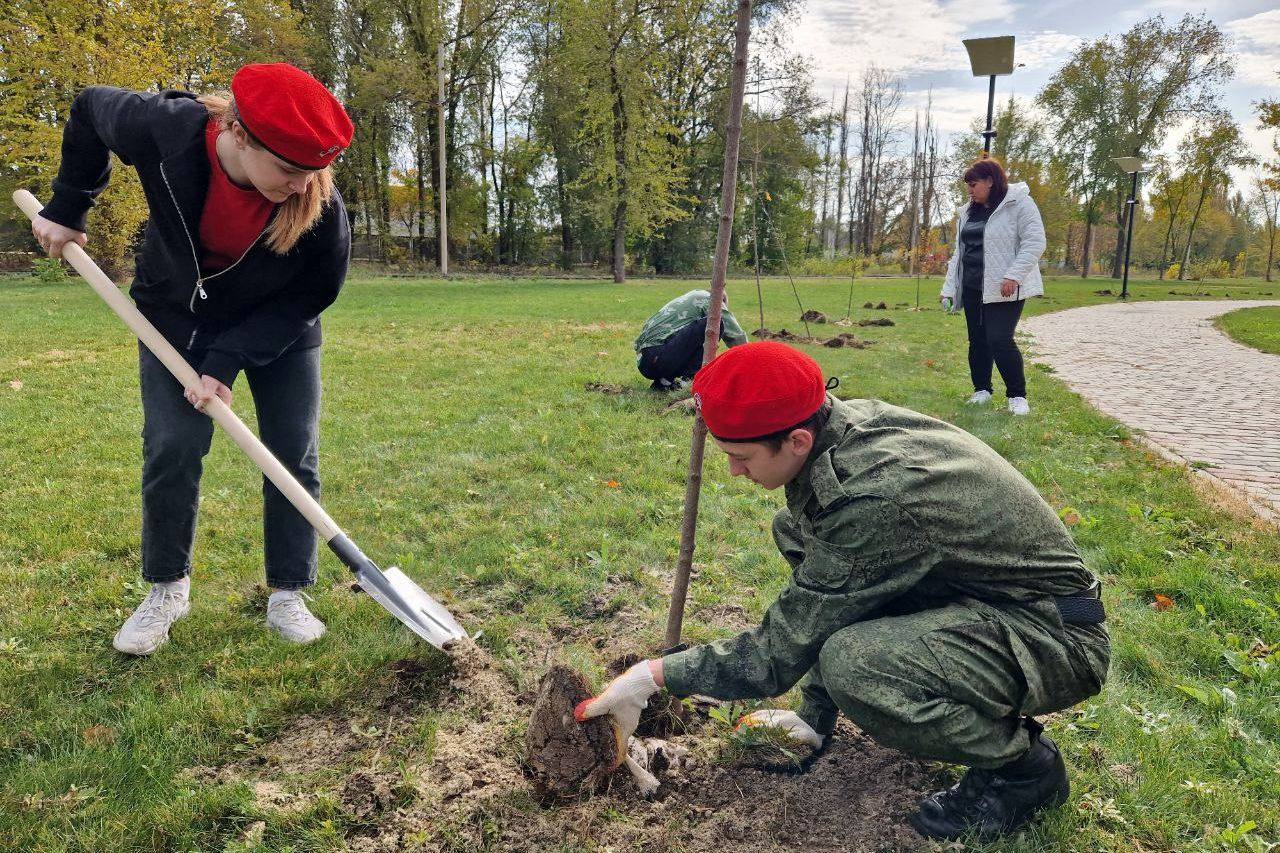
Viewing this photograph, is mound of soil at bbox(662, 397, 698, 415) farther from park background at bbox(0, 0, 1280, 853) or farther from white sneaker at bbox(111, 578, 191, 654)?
white sneaker at bbox(111, 578, 191, 654)

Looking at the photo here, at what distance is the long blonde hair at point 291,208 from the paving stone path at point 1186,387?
4993mm

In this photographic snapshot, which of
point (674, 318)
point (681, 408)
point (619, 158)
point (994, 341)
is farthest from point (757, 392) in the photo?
point (619, 158)

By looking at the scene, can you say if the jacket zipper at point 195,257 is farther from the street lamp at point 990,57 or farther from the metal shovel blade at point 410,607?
the street lamp at point 990,57

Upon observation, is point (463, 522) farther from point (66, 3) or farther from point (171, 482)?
point (66, 3)

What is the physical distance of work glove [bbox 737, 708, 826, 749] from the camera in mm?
2387

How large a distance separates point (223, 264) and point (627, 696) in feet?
6.36

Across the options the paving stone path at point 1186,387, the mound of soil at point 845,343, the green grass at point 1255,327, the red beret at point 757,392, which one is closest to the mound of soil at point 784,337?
the mound of soil at point 845,343

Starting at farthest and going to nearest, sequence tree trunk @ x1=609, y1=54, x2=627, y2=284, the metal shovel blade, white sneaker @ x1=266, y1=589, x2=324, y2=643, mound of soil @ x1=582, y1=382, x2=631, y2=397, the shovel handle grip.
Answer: tree trunk @ x1=609, y1=54, x2=627, y2=284 → mound of soil @ x1=582, y1=382, x2=631, y2=397 → white sneaker @ x1=266, y1=589, x2=324, y2=643 → the metal shovel blade → the shovel handle grip

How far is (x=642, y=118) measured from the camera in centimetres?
2612

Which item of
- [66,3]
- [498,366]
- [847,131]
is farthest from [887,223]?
[498,366]

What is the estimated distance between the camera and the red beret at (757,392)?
70.8 inches

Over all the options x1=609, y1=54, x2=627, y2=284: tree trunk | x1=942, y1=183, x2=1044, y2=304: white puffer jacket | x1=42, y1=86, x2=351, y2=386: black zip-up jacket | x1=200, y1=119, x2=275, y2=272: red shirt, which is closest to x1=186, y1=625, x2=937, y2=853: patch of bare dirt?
x1=42, y1=86, x2=351, y2=386: black zip-up jacket

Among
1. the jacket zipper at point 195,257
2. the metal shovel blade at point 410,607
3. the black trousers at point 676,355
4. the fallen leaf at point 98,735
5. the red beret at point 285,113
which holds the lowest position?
the fallen leaf at point 98,735

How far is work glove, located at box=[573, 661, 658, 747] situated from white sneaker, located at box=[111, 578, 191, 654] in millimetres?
1826
